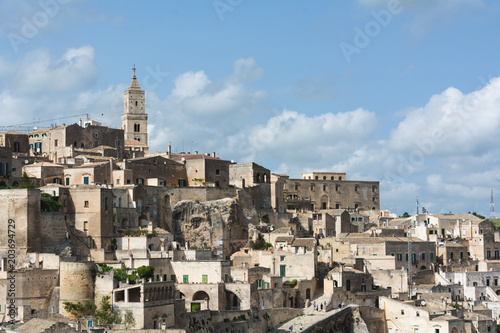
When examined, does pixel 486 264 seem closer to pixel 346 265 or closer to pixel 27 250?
pixel 346 265

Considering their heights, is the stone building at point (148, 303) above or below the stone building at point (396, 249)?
below

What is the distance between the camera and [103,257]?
61.3 m

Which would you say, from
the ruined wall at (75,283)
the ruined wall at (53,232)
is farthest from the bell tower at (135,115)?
the ruined wall at (75,283)

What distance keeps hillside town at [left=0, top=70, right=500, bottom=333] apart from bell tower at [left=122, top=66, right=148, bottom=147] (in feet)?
26.1

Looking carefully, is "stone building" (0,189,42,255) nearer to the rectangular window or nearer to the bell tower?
the rectangular window

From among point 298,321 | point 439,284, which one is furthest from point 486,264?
point 298,321

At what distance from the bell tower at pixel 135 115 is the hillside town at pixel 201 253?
7.95 m

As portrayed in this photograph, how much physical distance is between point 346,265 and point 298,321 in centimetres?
1000

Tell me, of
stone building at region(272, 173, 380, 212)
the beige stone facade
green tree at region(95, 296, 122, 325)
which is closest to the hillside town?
green tree at region(95, 296, 122, 325)

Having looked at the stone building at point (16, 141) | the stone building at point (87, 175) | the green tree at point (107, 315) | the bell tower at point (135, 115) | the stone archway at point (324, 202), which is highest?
the bell tower at point (135, 115)

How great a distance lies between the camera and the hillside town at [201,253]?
54.5m

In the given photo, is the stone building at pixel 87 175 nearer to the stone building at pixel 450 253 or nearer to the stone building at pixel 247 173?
the stone building at pixel 247 173

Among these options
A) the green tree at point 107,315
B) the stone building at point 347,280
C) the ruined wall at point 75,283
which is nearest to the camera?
the green tree at point 107,315

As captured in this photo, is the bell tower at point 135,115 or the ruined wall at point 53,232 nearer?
the ruined wall at point 53,232
